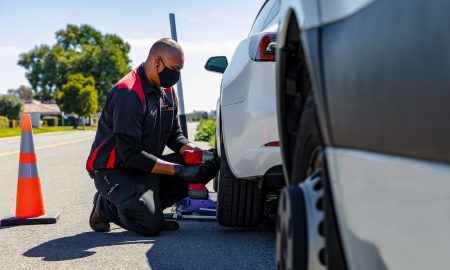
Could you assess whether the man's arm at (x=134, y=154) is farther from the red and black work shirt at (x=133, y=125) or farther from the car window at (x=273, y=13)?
the car window at (x=273, y=13)

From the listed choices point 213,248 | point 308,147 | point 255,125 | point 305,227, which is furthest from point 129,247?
point 305,227

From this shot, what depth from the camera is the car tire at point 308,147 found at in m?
1.63

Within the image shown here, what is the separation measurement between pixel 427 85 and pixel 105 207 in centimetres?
365

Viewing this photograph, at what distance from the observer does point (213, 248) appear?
12.4ft

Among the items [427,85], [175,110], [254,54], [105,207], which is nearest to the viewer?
[427,85]

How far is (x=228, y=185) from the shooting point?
385cm

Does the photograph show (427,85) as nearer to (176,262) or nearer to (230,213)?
(176,262)

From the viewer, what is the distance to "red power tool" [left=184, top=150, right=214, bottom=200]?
4.46 m

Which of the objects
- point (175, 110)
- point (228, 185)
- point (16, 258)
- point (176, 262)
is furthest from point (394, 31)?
point (175, 110)

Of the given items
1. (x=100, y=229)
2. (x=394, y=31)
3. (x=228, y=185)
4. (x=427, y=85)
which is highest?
(x=394, y=31)

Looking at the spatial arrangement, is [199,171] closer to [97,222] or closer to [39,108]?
[97,222]

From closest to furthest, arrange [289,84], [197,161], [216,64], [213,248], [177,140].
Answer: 1. [289,84]
2. [213,248]
3. [197,161]
4. [216,64]
5. [177,140]

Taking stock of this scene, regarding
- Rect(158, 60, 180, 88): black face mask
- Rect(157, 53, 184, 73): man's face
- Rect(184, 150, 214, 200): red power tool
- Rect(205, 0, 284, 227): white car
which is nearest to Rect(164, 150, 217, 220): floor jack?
Rect(184, 150, 214, 200): red power tool

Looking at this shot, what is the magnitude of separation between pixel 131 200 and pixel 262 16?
1515mm
